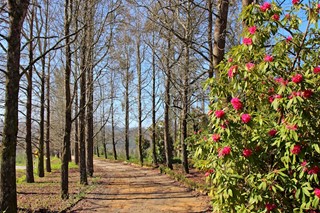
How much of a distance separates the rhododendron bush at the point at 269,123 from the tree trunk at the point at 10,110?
3903 mm

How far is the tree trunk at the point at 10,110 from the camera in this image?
571cm

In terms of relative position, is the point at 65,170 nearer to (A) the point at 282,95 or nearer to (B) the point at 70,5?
(B) the point at 70,5

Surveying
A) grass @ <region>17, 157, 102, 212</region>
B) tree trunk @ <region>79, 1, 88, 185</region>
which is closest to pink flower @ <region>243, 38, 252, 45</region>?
grass @ <region>17, 157, 102, 212</region>

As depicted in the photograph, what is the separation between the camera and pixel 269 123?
3326 mm

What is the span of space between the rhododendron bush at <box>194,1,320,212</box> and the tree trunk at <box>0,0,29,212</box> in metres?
3.90

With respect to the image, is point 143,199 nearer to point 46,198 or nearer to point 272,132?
point 46,198

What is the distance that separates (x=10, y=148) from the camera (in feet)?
18.9

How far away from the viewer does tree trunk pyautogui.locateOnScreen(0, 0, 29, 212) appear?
18.7ft

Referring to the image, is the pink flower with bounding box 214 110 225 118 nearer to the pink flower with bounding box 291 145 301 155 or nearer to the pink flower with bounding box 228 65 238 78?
the pink flower with bounding box 228 65 238 78

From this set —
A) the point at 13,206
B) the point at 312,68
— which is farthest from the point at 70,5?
the point at 312,68

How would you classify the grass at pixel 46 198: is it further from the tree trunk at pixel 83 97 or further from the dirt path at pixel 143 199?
the tree trunk at pixel 83 97

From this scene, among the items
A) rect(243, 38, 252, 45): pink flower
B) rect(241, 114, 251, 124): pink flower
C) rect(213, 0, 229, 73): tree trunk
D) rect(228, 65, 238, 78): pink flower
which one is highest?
rect(213, 0, 229, 73): tree trunk

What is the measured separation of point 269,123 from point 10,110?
471 cm

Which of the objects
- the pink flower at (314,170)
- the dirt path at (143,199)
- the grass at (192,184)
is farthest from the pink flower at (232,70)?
the grass at (192,184)
